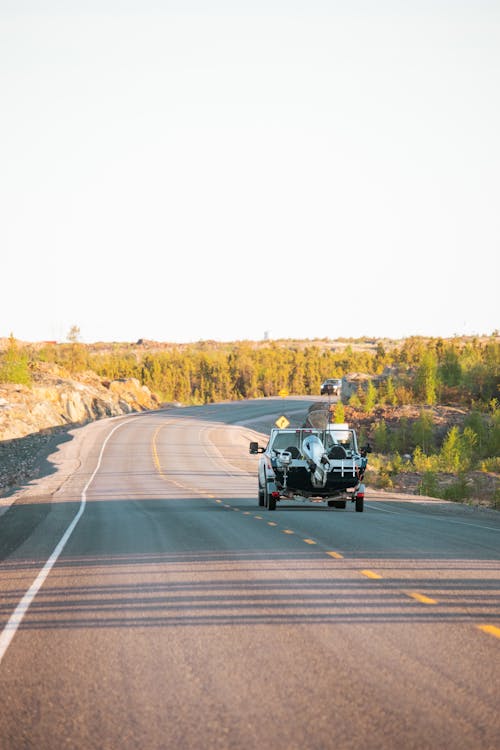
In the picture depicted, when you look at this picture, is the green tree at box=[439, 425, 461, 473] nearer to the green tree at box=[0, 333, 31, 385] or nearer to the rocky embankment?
the rocky embankment

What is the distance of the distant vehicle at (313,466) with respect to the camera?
21859 mm

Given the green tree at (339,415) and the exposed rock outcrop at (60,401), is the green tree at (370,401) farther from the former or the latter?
the exposed rock outcrop at (60,401)

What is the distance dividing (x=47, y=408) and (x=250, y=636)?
75.0 m

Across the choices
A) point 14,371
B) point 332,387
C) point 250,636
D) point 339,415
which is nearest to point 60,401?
point 14,371

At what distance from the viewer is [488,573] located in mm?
11461

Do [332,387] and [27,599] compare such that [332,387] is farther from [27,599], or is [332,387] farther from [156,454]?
[27,599]

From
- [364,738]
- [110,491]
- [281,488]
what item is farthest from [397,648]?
[110,491]

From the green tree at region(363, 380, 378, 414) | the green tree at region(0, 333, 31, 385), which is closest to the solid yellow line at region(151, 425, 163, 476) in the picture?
the green tree at region(363, 380, 378, 414)

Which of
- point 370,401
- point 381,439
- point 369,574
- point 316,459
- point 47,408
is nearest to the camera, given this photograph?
point 369,574

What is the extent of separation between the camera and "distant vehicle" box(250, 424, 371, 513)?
71.7ft

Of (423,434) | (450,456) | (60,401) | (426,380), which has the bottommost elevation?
(450,456)

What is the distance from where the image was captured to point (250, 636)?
808 centimetres

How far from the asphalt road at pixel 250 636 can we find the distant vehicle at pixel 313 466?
3.12 m

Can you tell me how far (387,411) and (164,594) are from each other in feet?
205
